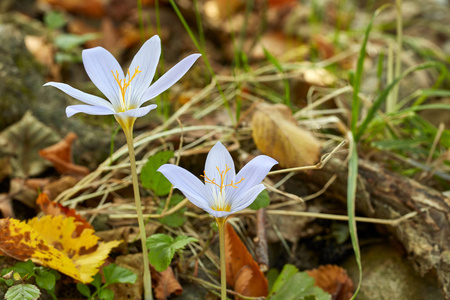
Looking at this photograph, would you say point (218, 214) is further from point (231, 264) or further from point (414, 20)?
point (414, 20)

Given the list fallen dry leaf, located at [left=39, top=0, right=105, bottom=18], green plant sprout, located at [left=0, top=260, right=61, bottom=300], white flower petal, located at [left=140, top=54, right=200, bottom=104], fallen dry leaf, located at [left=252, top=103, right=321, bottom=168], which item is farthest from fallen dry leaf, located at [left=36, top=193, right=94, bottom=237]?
fallen dry leaf, located at [left=39, top=0, right=105, bottom=18]

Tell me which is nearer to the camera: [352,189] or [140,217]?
[140,217]

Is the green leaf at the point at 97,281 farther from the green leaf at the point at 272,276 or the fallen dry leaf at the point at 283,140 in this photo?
the fallen dry leaf at the point at 283,140

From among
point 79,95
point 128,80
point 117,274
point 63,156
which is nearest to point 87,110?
point 79,95

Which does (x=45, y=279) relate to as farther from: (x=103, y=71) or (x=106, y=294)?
(x=103, y=71)

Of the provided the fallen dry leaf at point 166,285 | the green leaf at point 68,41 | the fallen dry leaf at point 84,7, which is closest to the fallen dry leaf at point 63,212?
the fallen dry leaf at point 166,285

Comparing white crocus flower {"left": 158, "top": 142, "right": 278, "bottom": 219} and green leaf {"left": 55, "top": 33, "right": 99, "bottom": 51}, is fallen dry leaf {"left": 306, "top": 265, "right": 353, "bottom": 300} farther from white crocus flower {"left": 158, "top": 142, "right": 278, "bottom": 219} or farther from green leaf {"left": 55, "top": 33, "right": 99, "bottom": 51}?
green leaf {"left": 55, "top": 33, "right": 99, "bottom": 51}
